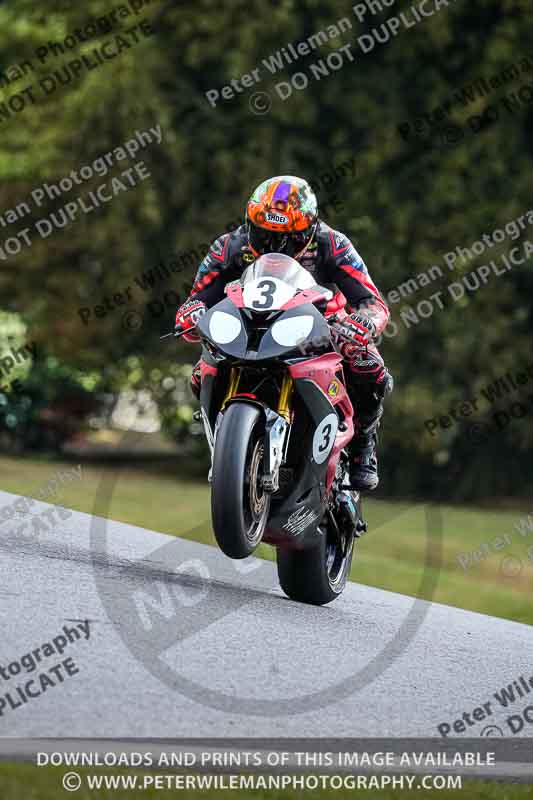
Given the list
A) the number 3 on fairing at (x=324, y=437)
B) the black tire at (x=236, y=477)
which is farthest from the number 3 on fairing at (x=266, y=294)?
the number 3 on fairing at (x=324, y=437)

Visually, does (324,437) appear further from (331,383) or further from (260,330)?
(260,330)

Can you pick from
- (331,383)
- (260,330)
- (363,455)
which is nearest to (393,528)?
(363,455)

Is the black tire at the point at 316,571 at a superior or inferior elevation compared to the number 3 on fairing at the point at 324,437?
inferior

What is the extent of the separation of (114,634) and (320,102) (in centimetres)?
1749

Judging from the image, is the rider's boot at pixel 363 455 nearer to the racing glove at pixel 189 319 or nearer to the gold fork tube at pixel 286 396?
→ the gold fork tube at pixel 286 396

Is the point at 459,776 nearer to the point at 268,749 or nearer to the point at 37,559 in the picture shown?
the point at 268,749

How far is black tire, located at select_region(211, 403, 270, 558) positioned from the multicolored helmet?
3.56 ft

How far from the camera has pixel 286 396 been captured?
657 cm

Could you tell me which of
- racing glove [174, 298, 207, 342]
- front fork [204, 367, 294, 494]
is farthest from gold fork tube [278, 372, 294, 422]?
racing glove [174, 298, 207, 342]

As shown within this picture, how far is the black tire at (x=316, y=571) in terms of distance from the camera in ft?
24.6

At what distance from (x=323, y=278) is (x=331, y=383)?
81 centimetres

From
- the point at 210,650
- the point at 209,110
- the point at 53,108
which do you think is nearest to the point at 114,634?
the point at 210,650

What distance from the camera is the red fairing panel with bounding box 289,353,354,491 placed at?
6.57 metres

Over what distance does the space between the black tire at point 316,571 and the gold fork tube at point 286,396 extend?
1092 mm
